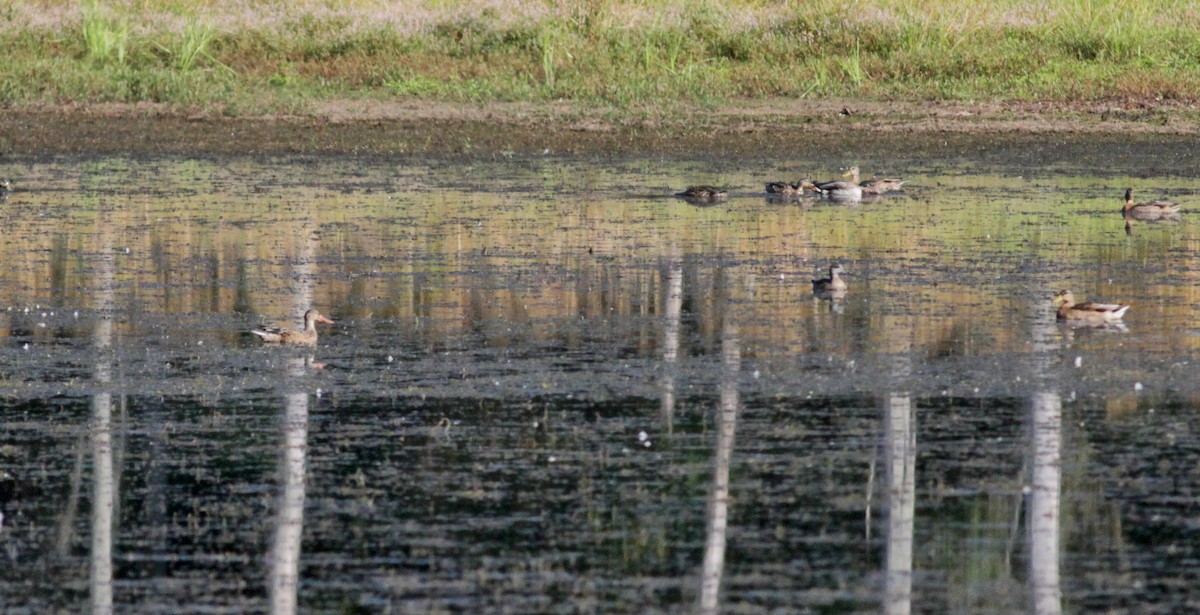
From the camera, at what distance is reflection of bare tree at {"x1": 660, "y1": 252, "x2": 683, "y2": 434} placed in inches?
395

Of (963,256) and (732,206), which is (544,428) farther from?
(732,206)

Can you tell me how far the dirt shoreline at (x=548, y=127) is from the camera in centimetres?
2370

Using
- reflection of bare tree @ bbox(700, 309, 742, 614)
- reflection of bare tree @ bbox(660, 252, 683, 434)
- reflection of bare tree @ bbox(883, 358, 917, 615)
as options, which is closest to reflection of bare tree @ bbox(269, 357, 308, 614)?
reflection of bare tree @ bbox(700, 309, 742, 614)

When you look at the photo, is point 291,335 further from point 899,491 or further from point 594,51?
point 594,51

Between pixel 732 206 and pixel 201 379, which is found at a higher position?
pixel 732 206

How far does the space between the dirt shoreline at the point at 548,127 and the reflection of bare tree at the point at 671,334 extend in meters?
8.32

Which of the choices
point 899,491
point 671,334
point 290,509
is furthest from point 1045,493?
point 671,334

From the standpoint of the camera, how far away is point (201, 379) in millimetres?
10820

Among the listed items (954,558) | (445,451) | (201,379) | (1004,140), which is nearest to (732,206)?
(1004,140)

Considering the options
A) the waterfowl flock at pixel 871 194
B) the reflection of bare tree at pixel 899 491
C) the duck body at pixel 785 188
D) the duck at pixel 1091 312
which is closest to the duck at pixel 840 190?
the waterfowl flock at pixel 871 194

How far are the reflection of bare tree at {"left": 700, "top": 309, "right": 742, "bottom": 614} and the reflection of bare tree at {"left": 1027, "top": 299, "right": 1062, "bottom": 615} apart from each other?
1.09 metres

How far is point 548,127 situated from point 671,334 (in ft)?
41.4

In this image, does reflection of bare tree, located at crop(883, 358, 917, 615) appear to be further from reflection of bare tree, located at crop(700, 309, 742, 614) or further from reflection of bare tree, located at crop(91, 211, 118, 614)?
reflection of bare tree, located at crop(91, 211, 118, 614)

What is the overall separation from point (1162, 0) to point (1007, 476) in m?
22.6
